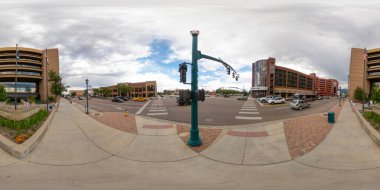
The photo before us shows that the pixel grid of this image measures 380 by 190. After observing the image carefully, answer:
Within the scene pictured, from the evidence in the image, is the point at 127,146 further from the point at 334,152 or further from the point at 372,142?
the point at 372,142

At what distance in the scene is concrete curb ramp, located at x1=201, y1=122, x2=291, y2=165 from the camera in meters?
7.61

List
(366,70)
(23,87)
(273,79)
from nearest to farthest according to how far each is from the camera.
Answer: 1. (366,70)
2. (23,87)
3. (273,79)

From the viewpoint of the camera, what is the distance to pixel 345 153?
8.00 m

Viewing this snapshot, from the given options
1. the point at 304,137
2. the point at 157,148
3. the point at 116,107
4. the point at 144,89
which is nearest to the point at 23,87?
the point at 144,89

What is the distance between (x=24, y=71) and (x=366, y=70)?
331 feet

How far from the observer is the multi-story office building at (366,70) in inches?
2366

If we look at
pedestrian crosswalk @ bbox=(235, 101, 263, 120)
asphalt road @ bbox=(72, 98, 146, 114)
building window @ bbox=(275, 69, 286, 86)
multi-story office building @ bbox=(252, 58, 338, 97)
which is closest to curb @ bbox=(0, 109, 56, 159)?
pedestrian crosswalk @ bbox=(235, 101, 263, 120)

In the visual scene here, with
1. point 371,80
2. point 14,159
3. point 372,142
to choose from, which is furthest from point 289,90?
point 14,159

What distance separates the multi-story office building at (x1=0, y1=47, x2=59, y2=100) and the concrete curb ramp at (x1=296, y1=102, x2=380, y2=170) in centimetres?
7088

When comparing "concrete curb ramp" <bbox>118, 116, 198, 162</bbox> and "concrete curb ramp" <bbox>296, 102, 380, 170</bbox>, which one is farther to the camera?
"concrete curb ramp" <bbox>118, 116, 198, 162</bbox>

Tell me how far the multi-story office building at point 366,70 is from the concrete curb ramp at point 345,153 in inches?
2508

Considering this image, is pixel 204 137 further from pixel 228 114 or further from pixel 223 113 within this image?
pixel 223 113

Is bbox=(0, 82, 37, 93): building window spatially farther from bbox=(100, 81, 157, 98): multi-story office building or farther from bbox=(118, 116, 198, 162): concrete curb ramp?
bbox=(118, 116, 198, 162): concrete curb ramp

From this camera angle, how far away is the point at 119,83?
93.5 m
